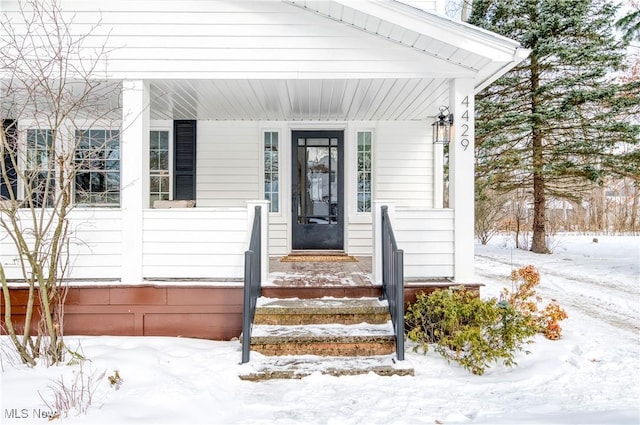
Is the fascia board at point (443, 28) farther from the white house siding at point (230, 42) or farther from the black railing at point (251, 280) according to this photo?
the black railing at point (251, 280)

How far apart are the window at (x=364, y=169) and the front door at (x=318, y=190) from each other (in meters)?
0.29

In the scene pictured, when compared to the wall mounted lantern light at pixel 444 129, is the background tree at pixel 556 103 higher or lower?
higher

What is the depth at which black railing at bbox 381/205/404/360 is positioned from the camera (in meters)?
3.63

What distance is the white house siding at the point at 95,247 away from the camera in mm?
4305

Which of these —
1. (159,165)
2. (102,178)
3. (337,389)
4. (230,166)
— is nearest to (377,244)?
(337,389)

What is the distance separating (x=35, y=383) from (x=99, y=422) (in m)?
0.84

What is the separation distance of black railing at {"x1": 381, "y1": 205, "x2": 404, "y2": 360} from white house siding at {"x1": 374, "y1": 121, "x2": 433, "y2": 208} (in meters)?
2.46

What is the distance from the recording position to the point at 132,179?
14.1ft

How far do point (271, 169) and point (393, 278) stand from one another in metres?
3.51

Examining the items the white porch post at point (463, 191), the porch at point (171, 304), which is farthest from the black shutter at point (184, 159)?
the white porch post at point (463, 191)

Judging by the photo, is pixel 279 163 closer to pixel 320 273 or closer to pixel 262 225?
pixel 320 273

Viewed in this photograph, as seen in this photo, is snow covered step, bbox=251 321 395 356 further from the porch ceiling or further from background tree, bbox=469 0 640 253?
background tree, bbox=469 0 640 253

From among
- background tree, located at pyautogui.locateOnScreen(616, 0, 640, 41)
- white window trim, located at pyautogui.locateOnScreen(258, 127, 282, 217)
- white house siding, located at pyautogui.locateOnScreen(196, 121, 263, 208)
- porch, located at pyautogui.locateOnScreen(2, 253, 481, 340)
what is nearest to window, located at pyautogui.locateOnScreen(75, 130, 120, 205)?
white house siding, located at pyautogui.locateOnScreen(196, 121, 263, 208)

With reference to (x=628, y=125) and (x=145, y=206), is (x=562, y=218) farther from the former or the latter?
(x=145, y=206)
